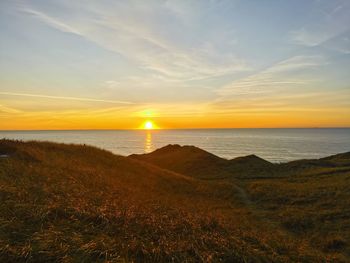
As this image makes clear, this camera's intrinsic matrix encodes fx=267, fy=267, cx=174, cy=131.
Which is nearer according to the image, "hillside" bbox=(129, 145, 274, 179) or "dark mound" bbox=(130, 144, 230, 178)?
"hillside" bbox=(129, 145, 274, 179)

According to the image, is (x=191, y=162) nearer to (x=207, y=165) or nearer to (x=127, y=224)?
(x=207, y=165)

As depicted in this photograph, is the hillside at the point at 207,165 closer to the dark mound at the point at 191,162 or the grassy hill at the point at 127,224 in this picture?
the dark mound at the point at 191,162

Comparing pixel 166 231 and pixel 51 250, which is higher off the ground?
pixel 51 250

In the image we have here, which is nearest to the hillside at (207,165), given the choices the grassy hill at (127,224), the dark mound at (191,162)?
the dark mound at (191,162)

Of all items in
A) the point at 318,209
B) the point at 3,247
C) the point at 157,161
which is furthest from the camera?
the point at 157,161

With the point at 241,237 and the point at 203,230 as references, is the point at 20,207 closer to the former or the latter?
the point at 203,230

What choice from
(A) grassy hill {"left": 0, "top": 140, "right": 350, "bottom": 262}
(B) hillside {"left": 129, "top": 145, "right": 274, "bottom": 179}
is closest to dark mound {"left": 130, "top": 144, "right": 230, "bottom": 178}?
(B) hillside {"left": 129, "top": 145, "right": 274, "bottom": 179}

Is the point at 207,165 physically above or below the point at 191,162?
below

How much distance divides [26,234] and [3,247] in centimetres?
96

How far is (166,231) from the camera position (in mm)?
9789

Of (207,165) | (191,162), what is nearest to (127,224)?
(207,165)

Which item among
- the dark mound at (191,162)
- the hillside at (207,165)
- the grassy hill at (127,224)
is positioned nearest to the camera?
the grassy hill at (127,224)

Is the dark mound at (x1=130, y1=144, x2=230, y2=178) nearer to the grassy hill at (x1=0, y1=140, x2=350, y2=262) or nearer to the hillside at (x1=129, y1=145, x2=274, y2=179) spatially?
the hillside at (x1=129, y1=145, x2=274, y2=179)

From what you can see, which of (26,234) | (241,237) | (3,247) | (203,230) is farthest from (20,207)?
(241,237)
